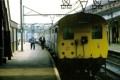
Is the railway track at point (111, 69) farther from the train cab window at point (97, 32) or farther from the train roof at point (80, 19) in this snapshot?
the train roof at point (80, 19)

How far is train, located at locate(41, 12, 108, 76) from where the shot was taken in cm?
1747

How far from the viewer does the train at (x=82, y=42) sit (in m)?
17.5

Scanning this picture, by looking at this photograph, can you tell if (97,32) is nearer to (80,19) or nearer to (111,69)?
(80,19)

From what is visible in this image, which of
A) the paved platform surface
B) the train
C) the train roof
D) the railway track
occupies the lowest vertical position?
the railway track

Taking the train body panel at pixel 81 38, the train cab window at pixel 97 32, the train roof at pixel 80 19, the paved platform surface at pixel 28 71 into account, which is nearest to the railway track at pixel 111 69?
the train body panel at pixel 81 38

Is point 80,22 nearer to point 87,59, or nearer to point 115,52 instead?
point 87,59

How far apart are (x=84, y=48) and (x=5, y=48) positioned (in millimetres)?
8234

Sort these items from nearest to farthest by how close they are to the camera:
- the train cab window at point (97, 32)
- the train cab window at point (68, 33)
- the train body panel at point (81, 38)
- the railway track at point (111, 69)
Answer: the train body panel at point (81, 38)
the train cab window at point (68, 33)
the train cab window at point (97, 32)
the railway track at point (111, 69)

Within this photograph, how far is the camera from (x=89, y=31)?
57.9 feet

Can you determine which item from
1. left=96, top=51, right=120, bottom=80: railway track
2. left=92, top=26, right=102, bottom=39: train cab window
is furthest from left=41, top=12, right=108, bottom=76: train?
left=96, top=51, right=120, bottom=80: railway track

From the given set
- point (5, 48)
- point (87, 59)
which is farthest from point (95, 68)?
point (5, 48)

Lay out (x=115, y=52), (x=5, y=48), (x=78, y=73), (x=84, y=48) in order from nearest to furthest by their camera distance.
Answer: (x=84, y=48)
(x=78, y=73)
(x=5, y=48)
(x=115, y=52)

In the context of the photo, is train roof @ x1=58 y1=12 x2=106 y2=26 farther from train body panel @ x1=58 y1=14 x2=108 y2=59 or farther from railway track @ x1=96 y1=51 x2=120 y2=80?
railway track @ x1=96 y1=51 x2=120 y2=80

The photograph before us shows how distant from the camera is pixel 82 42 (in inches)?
685
